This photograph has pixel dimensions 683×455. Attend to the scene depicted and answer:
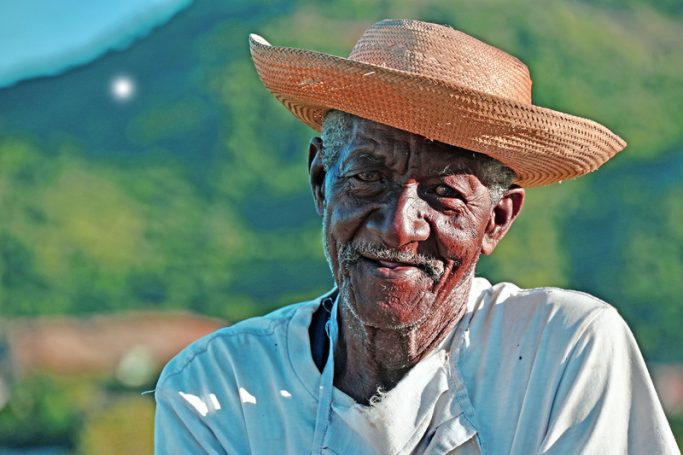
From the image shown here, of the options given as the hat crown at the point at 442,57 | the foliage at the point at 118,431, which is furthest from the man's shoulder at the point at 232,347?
the foliage at the point at 118,431

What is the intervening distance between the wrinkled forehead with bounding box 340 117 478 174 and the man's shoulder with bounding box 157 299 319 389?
1.85 ft

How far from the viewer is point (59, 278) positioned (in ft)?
19.1

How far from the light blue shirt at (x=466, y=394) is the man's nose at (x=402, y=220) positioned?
1.22 ft

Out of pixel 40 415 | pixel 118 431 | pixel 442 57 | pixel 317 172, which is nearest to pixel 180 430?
pixel 317 172

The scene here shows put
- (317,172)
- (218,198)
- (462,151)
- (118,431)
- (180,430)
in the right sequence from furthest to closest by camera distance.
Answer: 1. (218,198)
2. (118,431)
3. (317,172)
4. (180,430)
5. (462,151)

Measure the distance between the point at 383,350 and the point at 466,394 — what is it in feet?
0.83

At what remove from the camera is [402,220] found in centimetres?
281

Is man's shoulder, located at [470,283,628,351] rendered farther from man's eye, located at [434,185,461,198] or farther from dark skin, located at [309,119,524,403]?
man's eye, located at [434,185,461,198]

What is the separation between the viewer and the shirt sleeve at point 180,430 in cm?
298

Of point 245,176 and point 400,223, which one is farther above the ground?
point 400,223

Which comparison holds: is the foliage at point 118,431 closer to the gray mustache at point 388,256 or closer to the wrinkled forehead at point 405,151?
the gray mustache at point 388,256

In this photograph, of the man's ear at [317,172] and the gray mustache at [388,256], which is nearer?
the gray mustache at [388,256]

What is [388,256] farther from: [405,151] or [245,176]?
[245,176]

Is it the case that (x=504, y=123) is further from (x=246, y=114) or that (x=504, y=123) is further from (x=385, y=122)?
(x=246, y=114)
